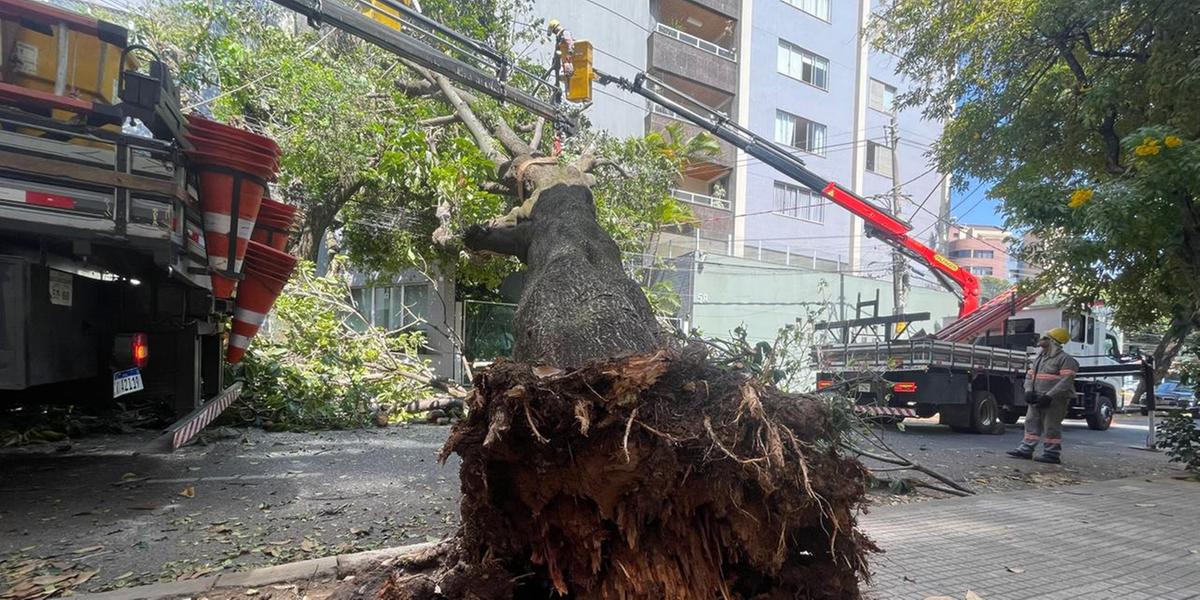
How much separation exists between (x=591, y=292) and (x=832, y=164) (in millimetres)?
23813

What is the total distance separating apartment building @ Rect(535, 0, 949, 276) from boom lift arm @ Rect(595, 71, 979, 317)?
6587 mm

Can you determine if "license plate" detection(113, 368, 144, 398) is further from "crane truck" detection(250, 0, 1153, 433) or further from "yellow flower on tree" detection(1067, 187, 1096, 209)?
"yellow flower on tree" detection(1067, 187, 1096, 209)

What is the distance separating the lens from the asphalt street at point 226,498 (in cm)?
352

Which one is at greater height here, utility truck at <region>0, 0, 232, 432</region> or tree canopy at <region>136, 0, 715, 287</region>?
tree canopy at <region>136, 0, 715, 287</region>

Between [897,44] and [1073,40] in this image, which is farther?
[897,44]

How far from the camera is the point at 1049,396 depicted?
8320 millimetres

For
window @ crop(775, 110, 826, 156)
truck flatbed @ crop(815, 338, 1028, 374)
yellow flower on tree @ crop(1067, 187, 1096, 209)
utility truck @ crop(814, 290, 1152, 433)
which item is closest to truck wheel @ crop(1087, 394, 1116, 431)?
utility truck @ crop(814, 290, 1152, 433)

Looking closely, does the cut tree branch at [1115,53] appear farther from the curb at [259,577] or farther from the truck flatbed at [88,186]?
the truck flatbed at [88,186]

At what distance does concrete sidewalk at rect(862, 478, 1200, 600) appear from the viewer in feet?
11.5

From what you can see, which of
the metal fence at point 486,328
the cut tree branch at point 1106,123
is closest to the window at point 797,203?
the metal fence at point 486,328

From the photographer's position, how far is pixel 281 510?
4.40 meters

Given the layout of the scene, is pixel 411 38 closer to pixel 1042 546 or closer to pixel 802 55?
pixel 1042 546

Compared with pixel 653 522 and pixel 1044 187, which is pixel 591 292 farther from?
pixel 1044 187

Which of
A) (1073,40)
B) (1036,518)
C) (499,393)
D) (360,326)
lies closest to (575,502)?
(499,393)
